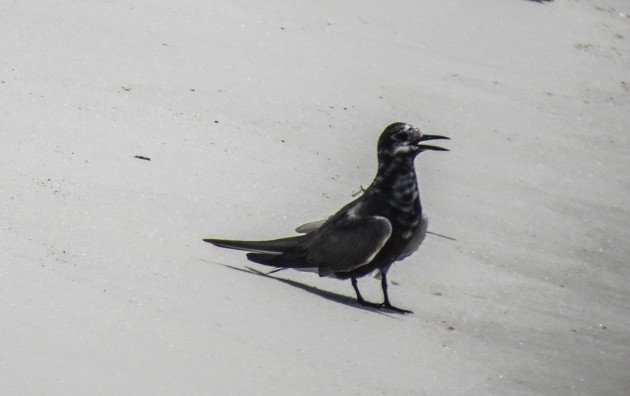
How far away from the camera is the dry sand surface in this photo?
4.01 meters

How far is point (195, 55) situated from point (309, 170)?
108cm

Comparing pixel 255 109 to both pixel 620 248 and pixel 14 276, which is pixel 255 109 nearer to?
pixel 620 248

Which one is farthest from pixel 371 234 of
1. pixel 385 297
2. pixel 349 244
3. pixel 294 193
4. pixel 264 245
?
pixel 294 193

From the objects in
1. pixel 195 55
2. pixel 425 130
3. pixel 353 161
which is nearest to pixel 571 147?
pixel 425 130

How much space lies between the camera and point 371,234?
193 inches

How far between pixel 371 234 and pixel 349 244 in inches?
3.5

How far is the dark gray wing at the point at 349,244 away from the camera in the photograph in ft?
16.0

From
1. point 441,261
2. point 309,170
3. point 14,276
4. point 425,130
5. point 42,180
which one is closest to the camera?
point 14,276

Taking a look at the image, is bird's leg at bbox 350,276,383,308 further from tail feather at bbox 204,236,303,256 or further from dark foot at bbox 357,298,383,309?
tail feather at bbox 204,236,303,256

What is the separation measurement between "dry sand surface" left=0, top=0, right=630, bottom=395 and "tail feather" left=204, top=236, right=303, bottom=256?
0.06 meters

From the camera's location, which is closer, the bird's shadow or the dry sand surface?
the dry sand surface

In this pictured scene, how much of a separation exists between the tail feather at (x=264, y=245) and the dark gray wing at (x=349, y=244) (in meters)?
0.07

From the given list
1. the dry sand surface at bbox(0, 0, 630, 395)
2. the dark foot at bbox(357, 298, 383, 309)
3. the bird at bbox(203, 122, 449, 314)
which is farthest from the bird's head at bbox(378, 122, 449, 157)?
the dark foot at bbox(357, 298, 383, 309)

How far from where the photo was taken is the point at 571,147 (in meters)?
6.77
